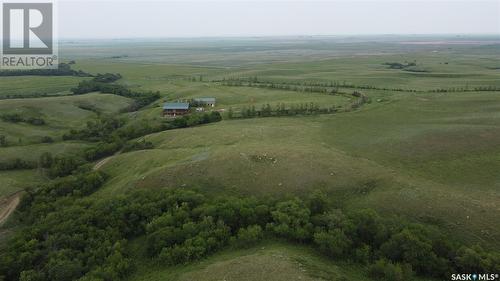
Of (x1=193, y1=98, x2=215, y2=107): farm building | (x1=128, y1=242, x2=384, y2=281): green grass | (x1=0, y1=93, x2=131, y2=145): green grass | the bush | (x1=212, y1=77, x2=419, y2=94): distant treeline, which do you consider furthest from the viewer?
(x1=212, y1=77, x2=419, y2=94): distant treeline

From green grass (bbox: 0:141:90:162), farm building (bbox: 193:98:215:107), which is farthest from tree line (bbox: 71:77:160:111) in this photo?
green grass (bbox: 0:141:90:162)

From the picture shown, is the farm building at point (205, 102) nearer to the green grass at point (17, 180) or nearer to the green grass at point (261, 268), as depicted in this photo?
the green grass at point (17, 180)

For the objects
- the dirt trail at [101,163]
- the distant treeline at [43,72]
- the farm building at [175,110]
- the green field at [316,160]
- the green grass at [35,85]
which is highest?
the distant treeline at [43,72]

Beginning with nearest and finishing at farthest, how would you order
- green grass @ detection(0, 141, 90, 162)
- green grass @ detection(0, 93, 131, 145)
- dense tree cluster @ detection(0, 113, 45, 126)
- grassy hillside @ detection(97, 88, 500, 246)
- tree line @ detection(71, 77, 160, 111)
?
grassy hillside @ detection(97, 88, 500, 246) < green grass @ detection(0, 141, 90, 162) < green grass @ detection(0, 93, 131, 145) < dense tree cluster @ detection(0, 113, 45, 126) < tree line @ detection(71, 77, 160, 111)

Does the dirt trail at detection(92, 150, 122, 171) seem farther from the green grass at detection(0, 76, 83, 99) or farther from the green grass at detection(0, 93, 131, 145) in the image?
the green grass at detection(0, 76, 83, 99)

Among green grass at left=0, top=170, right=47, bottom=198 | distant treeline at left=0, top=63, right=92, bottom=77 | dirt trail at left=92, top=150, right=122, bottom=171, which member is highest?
distant treeline at left=0, top=63, right=92, bottom=77

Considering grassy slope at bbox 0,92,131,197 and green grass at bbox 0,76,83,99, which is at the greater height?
green grass at bbox 0,76,83,99

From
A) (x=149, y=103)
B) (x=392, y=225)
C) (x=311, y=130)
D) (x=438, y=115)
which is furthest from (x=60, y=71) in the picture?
(x=392, y=225)

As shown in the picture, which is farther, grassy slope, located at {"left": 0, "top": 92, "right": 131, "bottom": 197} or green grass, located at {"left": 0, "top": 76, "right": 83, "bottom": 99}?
green grass, located at {"left": 0, "top": 76, "right": 83, "bottom": 99}

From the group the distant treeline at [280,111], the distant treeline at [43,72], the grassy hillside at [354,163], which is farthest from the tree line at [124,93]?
the distant treeline at [43,72]
